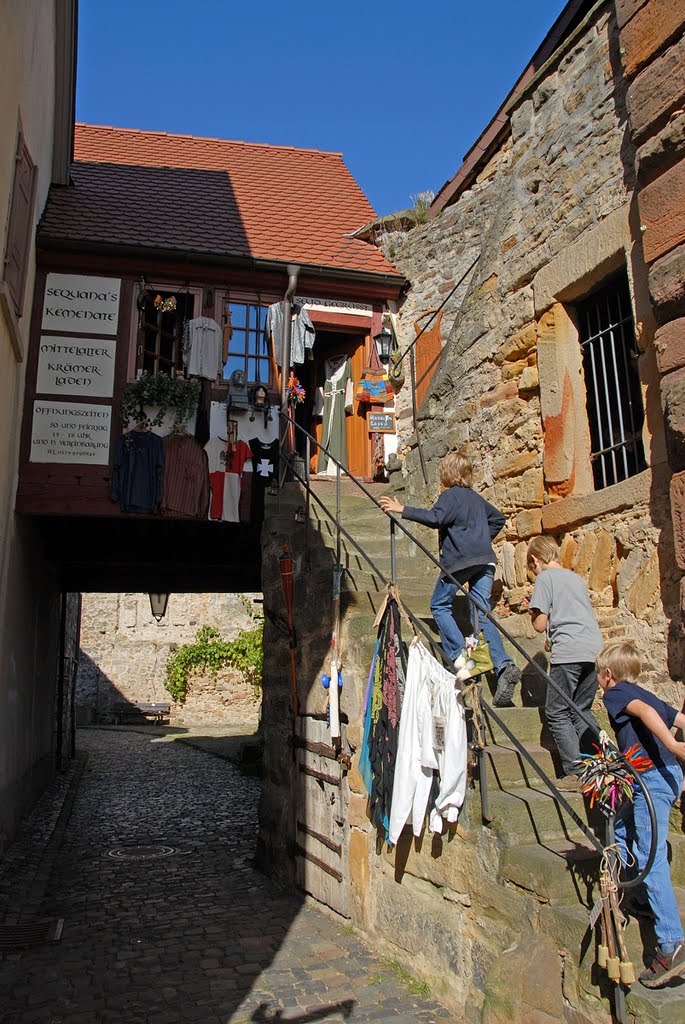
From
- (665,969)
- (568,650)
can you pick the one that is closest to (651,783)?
(665,969)

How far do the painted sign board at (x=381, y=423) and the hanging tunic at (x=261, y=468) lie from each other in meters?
1.33

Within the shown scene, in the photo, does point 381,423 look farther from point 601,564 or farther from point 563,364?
point 601,564

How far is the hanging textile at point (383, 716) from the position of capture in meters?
4.72

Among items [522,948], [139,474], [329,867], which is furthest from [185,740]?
[522,948]

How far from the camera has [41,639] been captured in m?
11.2

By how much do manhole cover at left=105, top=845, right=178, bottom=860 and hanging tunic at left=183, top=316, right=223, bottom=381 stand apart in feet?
17.4

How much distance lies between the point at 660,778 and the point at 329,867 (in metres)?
3.06

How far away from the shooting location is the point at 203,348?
999cm

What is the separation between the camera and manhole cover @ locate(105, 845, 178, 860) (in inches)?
309

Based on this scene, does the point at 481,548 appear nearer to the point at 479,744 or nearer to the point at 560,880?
the point at 479,744

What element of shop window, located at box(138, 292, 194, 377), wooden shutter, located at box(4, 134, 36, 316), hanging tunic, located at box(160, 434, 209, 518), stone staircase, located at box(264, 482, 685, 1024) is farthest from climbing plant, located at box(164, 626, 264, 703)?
stone staircase, located at box(264, 482, 685, 1024)

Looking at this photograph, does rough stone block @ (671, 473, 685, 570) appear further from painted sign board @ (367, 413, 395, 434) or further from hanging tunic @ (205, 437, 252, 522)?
painted sign board @ (367, 413, 395, 434)

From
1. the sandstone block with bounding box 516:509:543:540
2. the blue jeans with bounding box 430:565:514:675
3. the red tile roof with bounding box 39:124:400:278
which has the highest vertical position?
the red tile roof with bounding box 39:124:400:278

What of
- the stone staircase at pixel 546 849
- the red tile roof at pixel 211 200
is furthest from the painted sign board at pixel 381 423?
the stone staircase at pixel 546 849
